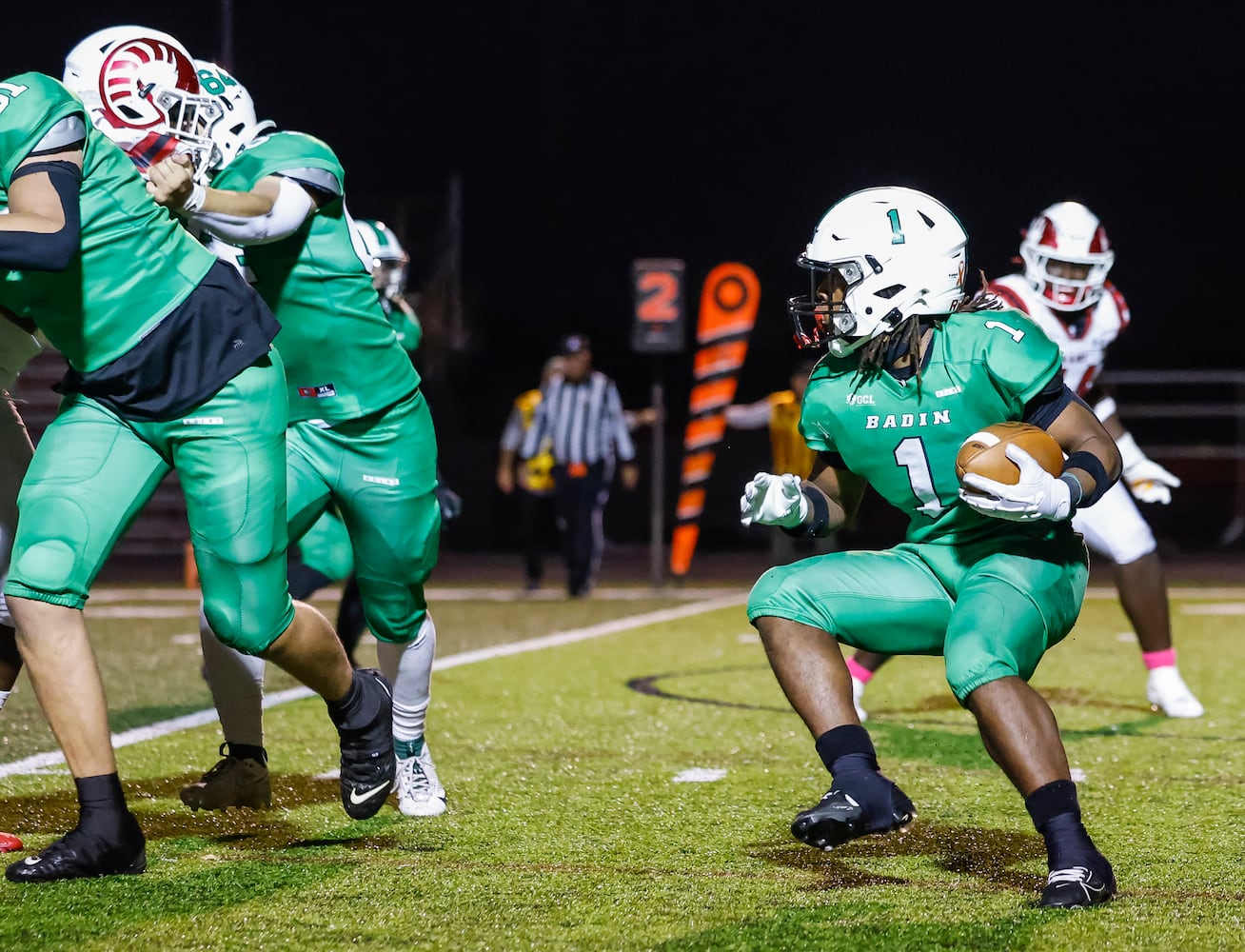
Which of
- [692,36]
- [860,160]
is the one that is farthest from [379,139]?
[860,160]

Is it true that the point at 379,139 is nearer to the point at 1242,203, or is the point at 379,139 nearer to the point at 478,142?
the point at 478,142

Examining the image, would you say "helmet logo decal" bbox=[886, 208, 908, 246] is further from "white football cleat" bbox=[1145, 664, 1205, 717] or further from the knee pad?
"white football cleat" bbox=[1145, 664, 1205, 717]

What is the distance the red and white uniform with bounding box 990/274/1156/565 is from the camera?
559 cm

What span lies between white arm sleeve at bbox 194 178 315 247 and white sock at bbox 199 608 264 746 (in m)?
1.02

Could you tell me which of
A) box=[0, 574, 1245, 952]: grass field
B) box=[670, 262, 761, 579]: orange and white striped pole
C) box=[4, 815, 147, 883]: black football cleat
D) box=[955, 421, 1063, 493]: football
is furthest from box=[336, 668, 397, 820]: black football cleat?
box=[670, 262, 761, 579]: orange and white striped pole

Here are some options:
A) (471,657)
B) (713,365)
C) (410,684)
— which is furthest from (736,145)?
(410,684)

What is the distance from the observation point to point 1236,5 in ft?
60.1

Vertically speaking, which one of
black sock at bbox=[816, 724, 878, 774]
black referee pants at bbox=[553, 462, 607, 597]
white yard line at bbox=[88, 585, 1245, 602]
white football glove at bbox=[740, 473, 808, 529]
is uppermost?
white football glove at bbox=[740, 473, 808, 529]

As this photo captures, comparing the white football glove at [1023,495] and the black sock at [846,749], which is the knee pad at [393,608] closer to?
the black sock at [846,749]

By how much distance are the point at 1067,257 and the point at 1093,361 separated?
1.44ft

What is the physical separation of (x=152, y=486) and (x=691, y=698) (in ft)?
10.3

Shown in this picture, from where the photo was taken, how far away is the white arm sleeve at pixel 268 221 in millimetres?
3314

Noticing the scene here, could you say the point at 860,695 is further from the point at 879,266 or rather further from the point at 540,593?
the point at 540,593

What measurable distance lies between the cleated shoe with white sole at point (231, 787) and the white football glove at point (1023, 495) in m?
1.90
